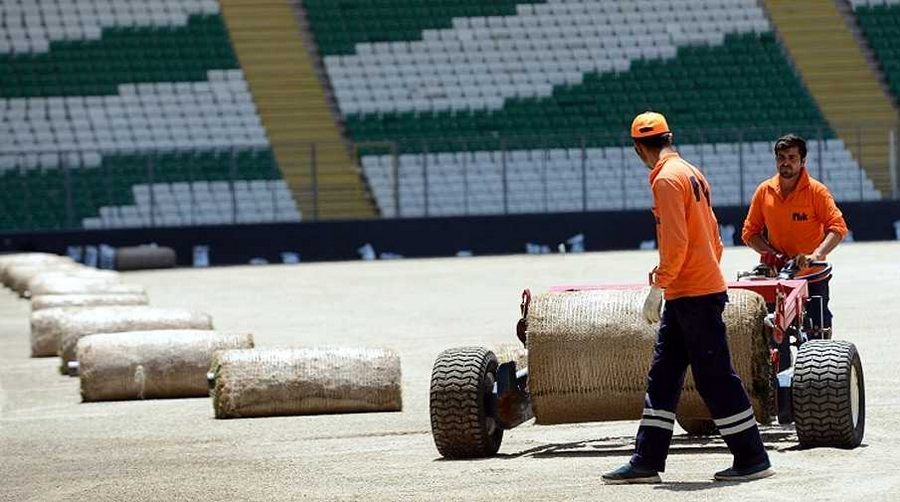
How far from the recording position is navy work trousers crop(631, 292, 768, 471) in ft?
29.1

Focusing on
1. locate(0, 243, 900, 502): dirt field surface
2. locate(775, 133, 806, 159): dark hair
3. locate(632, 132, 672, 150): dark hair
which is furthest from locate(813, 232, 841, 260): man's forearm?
locate(632, 132, 672, 150): dark hair

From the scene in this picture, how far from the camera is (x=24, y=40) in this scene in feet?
133

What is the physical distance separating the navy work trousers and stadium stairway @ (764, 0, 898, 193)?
30.8m

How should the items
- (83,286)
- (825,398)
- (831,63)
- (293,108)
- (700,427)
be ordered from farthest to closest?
(831,63) → (293,108) → (83,286) → (700,427) → (825,398)

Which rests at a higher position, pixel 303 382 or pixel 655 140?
pixel 655 140

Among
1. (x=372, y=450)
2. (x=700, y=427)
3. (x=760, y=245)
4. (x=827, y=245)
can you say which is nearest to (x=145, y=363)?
(x=372, y=450)

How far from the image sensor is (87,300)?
2014 centimetres

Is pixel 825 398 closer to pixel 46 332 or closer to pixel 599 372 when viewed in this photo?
pixel 599 372

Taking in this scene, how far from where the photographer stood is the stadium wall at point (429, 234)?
118ft

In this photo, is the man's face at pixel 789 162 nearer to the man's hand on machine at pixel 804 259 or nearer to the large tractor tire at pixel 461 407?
the man's hand on machine at pixel 804 259

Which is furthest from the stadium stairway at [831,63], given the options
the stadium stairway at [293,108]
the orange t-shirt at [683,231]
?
the orange t-shirt at [683,231]

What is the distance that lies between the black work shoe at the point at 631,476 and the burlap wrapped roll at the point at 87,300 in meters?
11.8

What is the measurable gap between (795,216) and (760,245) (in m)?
0.29

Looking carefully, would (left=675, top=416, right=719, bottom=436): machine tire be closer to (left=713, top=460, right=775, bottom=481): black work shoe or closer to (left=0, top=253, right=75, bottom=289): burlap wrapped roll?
(left=713, top=460, right=775, bottom=481): black work shoe
